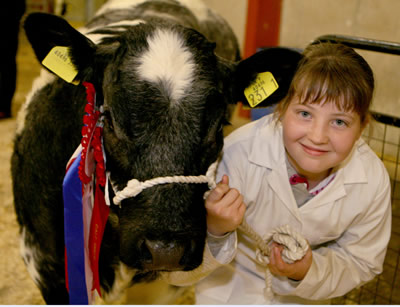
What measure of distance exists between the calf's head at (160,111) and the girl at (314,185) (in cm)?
13

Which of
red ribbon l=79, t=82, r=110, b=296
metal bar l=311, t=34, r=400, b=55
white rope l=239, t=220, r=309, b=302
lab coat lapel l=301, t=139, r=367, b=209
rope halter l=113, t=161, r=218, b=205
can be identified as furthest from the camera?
metal bar l=311, t=34, r=400, b=55

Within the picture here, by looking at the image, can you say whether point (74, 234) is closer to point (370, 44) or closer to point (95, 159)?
point (95, 159)

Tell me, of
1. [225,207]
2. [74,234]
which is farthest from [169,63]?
[74,234]

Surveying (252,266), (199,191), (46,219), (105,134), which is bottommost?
(252,266)

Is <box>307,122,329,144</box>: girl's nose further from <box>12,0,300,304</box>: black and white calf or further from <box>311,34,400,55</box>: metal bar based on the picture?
<box>311,34,400,55</box>: metal bar

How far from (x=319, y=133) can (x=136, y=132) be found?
0.58 metres

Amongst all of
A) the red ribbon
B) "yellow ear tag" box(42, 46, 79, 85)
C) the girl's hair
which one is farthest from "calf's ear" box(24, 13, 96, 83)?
the girl's hair

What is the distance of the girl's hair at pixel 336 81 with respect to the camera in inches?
60.6

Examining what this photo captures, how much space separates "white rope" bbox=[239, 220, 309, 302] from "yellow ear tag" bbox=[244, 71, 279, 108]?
1.42 ft

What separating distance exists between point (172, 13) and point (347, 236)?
176 cm

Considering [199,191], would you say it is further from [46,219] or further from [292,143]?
[46,219]

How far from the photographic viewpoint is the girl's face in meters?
1.55

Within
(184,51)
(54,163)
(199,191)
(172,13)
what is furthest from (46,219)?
(172,13)

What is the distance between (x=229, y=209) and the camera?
153cm
